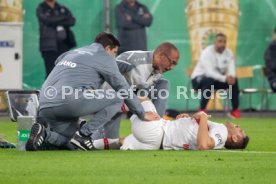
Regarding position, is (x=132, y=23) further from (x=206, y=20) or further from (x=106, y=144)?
(x=106, y=144)

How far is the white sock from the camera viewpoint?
14094 millimetres

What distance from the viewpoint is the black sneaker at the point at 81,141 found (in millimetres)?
13562

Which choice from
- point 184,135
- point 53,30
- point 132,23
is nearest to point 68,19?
point 53,30

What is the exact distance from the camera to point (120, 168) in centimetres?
1115

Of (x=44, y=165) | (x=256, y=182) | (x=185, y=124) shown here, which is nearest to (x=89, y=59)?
(x=185, y=124)

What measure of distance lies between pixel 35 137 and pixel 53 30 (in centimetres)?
1080

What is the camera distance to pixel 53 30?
23875 millimetres

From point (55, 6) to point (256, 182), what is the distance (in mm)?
14063

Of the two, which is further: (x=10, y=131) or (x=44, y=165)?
(x=10, y=131)

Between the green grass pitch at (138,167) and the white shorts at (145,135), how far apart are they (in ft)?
1.41

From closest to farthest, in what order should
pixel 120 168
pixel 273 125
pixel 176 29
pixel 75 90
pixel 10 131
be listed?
pixel 120 168, pixel 75 90, pixel 10 131, pixel 273 125, pixel 176 29

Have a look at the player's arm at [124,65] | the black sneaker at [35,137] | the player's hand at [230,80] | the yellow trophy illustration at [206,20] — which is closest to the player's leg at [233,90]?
the player's hand at [230,80]

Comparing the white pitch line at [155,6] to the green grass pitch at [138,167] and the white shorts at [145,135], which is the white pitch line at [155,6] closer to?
the white shorts at [145,135]

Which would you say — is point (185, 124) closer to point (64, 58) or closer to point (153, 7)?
point (64, 58)
